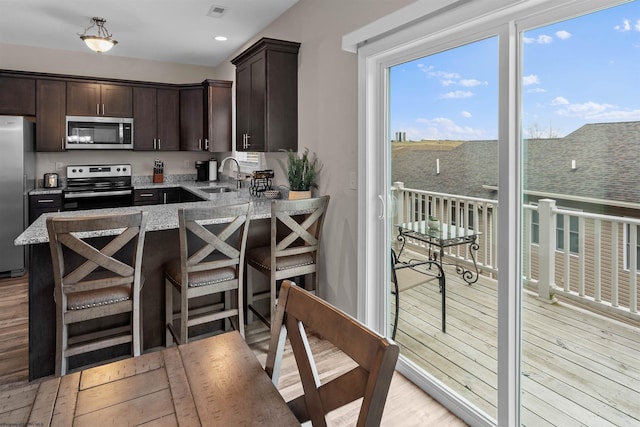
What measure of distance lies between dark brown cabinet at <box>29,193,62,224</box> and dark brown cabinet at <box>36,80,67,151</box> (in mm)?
637

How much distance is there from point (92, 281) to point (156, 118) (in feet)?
12.9

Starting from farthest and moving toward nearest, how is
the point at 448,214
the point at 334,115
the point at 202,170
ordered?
the point at 202,170 → the point at 334,115 → the point at 448,214

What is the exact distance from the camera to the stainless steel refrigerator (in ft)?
14.0

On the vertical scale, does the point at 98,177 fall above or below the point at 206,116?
below

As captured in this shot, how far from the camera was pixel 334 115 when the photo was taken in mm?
2963

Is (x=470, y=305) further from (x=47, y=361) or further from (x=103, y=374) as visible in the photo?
(x=47, y=361)

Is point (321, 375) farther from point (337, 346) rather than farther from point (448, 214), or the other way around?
point (337, 346)

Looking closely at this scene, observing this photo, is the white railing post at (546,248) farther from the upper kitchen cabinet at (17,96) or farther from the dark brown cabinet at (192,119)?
the upper kitchen cabinet at (17,96)

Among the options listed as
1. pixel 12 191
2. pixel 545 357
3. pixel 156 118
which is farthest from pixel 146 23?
pixel 545 357

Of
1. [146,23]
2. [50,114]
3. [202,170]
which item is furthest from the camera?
[202,170]

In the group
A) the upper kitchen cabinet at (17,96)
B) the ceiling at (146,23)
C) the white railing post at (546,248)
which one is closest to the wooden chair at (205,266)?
the white railing post at (546,248)

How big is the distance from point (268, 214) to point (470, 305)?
1456 millimetres

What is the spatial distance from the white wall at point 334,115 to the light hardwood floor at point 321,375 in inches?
18.6

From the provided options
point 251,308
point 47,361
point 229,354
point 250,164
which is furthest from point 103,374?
point 250,164
